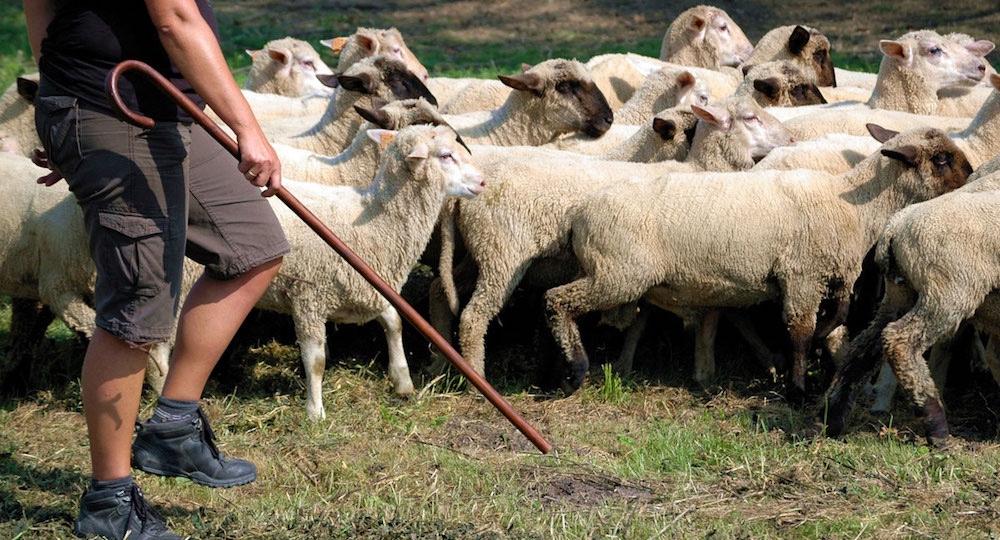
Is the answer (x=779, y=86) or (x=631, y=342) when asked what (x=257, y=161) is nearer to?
(x=631, y=342)

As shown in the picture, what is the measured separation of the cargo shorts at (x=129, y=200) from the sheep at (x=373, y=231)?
200 centimetres

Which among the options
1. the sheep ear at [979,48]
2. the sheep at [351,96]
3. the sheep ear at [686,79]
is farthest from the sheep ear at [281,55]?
the sheep ear at [979,48]

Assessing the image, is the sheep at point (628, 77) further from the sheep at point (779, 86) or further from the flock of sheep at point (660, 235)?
the flock of sheep at point (660, 235)

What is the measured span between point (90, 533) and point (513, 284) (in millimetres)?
2931

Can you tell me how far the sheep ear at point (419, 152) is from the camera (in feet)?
18.2

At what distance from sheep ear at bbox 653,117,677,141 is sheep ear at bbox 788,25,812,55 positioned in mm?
2408

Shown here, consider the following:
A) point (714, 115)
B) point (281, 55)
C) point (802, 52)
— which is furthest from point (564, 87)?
point (281, 55)

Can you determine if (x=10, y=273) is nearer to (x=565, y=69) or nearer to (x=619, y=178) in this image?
(x=619, y=178)

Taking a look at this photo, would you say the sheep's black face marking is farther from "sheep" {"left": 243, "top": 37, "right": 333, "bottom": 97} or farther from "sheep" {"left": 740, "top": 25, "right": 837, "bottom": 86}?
"sheep" {"left": 740, "top": 25, "right": 837, "bottom": 86}

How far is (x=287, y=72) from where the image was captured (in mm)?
9031

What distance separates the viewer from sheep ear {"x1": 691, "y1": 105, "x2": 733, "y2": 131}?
6.52 meters

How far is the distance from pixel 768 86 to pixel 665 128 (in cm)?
122

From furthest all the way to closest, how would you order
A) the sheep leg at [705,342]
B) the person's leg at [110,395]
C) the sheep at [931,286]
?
the sheep leg at [705,342] < the sheep at [931,286] < the person's leg at [110,395]

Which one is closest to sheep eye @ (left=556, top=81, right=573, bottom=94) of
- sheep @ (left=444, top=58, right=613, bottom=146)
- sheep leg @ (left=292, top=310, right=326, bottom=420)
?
sheep @ (left=444, top=58, right=613, bottom=146)
